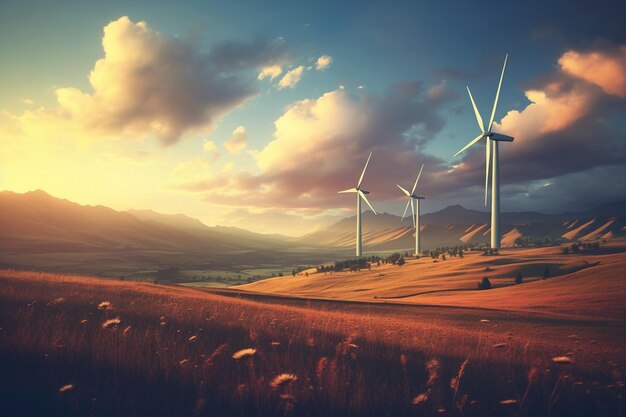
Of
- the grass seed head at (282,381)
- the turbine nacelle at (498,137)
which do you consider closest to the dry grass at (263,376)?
the grass seed head at (282,381)

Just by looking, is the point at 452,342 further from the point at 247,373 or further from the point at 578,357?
the point at 247,373

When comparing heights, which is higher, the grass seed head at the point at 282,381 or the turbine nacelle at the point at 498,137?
the turbine nacelle at the point at 498,137

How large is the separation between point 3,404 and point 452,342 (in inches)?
506

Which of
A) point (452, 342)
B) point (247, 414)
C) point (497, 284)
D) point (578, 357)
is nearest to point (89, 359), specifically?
point (247, 414)

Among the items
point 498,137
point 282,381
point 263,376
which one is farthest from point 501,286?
point 282,381

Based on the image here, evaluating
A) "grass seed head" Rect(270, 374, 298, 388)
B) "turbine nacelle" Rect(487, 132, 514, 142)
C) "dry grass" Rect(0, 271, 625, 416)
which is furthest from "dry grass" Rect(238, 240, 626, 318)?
"turbine nacelle" Rect(487, 132, 514, 142)

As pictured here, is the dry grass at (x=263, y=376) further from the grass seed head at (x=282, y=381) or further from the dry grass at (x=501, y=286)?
the dry grass at (x=501, y=286)

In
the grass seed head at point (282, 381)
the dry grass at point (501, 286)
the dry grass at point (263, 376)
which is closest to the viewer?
the grass seed head at point (282, 381)

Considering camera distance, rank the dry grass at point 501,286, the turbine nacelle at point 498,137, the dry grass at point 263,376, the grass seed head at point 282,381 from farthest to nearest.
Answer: the turbine nacelle at point 498,137, the dry grass at point 501,286, the dry grass at point 263,376, the grass seed head at point 282,381

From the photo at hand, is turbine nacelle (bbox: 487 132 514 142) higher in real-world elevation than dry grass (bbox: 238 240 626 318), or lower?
higher

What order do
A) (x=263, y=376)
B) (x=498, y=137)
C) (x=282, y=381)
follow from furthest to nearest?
(x=498, y=137), (x=263, y=376), (x=282, y=381)

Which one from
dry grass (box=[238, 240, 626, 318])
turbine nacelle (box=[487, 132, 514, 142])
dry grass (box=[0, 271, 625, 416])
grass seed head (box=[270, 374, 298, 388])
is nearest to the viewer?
grass seed head (box=[270, 374, 298, 388])

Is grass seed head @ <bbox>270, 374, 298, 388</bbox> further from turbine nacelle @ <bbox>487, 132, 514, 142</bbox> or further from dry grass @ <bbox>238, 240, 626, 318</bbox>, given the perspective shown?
turbine nacelle @ <bbox>487, 132, 514, 142</bbox>

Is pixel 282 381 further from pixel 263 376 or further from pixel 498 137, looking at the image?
pixel 498 137
